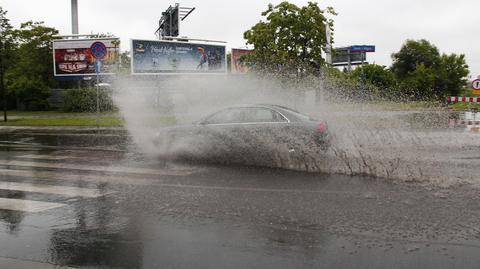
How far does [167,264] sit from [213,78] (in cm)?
2809

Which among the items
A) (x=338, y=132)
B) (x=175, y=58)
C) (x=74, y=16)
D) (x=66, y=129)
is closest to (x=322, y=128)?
(x=338, y=132)

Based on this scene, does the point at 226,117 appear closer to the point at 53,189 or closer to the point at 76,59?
the point at 53,189

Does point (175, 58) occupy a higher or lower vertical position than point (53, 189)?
higher

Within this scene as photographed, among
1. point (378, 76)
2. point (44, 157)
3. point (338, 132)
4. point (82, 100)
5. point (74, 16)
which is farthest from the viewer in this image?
point (378, 76)

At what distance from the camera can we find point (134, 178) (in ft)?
29.8

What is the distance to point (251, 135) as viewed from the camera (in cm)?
1056

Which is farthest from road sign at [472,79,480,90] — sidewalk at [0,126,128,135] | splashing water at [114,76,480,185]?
sidewalk at [0,126,128,135]

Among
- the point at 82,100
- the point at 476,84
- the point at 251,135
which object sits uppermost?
the point at 476,84

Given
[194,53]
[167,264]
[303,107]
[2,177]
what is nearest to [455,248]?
[167,264]

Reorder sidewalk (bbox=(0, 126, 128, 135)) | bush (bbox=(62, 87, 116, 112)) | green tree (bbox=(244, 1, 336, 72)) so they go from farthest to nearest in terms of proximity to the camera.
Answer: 1. bush (bbox=(62, 87, 116, 112))
2. green tree (bbox=(244, 1, 336, 72))
3. sidewalk (bbox=(0, 126, 128, 135))

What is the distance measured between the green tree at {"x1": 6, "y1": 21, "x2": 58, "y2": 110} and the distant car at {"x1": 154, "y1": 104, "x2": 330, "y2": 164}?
31108 mm

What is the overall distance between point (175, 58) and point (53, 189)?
22.7 m

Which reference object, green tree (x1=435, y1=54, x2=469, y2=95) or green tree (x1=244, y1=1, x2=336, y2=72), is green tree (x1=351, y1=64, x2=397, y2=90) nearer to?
green tree (x1=435, y1=54, x2=469, y2=95)

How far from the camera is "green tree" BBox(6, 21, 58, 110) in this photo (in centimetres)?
3819
